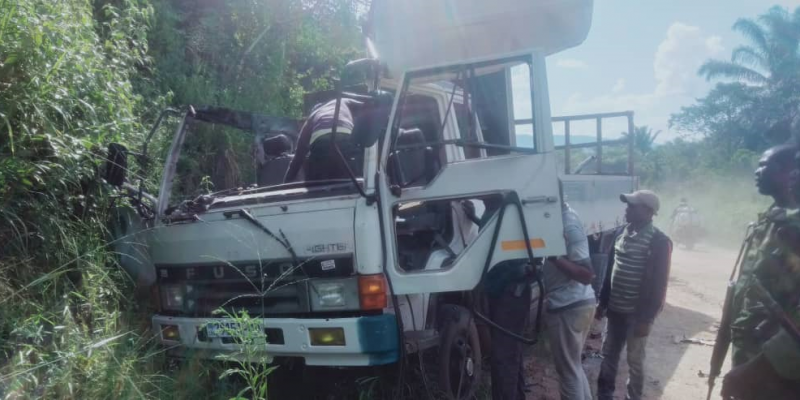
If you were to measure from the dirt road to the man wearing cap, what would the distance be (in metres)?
0.64

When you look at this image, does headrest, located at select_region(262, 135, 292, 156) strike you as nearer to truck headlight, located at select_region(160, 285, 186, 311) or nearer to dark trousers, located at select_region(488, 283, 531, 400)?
truck headlight, located at select_region(160, 285, 186, 311)

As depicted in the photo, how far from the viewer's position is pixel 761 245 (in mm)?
2770

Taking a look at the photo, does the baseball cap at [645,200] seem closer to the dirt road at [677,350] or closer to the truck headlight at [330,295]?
the dirt road at [677,350]

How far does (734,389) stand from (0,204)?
158 inches

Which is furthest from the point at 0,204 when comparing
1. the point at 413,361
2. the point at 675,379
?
the point at 675,379

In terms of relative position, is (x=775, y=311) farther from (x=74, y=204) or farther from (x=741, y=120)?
(x=741, y=120)

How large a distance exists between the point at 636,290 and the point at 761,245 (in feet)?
4.53

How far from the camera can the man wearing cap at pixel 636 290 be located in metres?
4.05

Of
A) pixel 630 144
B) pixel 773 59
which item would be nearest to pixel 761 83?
pixel 773 59

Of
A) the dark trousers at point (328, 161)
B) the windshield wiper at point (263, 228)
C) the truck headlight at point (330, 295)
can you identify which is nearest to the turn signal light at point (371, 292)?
the truck headlight at point (330, 295)

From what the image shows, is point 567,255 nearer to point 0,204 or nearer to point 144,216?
point 144,216

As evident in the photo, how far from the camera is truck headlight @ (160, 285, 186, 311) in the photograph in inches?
148

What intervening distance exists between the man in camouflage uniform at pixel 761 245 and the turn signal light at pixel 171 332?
10.2ft

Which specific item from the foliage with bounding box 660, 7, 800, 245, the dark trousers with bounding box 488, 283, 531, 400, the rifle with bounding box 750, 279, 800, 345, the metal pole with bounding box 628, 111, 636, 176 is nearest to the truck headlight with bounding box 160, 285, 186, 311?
the dark trousers with bounding box 488, 283, 531, 400
